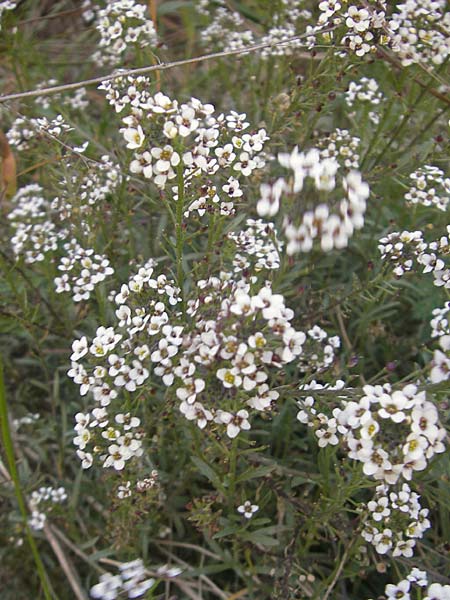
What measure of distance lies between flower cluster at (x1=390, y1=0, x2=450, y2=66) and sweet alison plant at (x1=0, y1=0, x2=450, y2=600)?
0.02m

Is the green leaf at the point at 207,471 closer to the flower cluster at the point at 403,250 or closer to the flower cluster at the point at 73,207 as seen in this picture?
the flower cluster at the point at 73,207

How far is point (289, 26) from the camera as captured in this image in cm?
398

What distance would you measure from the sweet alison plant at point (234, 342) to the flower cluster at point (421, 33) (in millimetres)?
22

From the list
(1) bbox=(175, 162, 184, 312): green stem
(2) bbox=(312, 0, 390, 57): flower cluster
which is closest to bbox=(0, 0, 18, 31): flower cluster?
(2) bbox=(312, 0, 390, 57): flower cluster

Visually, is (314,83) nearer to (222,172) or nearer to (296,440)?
(222,172)

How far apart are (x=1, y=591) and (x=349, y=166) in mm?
2755

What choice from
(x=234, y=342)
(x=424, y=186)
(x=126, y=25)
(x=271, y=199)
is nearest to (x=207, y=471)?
(x=234, y=342)

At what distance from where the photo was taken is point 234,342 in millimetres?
1870

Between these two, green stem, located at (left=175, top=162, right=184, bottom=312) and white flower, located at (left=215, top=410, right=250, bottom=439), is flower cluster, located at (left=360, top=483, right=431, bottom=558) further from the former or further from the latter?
green stem, located at (left=175, top=162, right=184, bottom=312)

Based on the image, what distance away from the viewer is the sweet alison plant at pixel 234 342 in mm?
1969

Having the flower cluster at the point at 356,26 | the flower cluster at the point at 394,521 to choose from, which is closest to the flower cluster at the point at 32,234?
the flower cluster at the point at 356,26

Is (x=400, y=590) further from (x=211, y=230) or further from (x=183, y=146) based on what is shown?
(x=183, y=146)

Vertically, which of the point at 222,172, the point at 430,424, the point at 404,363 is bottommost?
the point at 404,363

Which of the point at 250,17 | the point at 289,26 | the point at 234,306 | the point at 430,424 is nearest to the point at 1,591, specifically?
the point at 234,306
